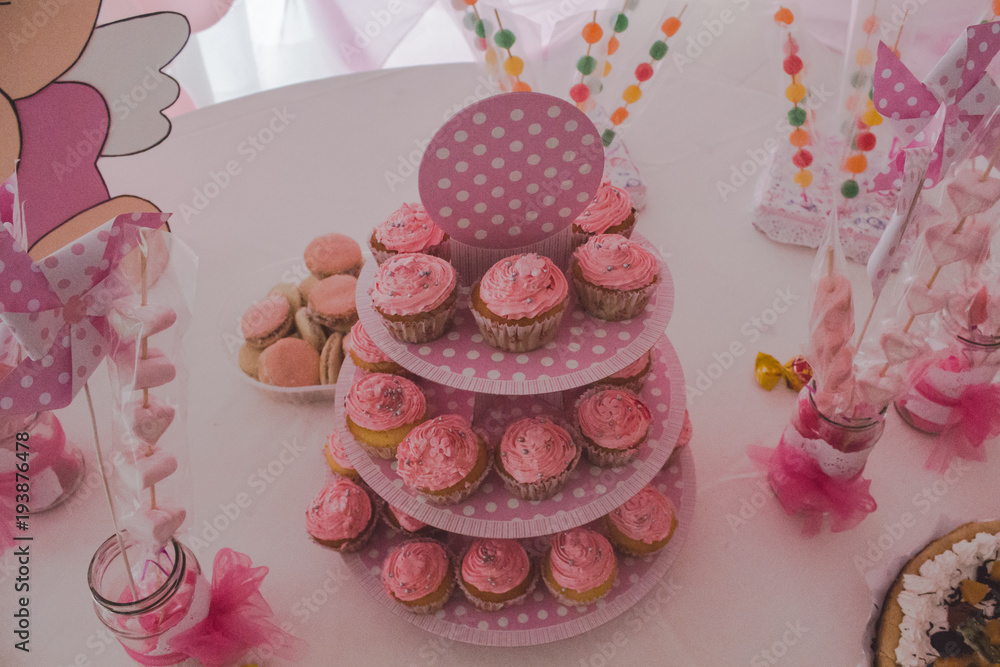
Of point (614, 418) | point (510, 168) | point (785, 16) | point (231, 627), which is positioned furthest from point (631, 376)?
point (785, 16)

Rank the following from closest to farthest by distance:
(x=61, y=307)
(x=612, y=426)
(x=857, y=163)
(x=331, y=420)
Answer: (x=61, y=307) < (x=612, y=426) < (x=331, y=420) < (x=857, y=163)

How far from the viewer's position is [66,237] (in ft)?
4.98

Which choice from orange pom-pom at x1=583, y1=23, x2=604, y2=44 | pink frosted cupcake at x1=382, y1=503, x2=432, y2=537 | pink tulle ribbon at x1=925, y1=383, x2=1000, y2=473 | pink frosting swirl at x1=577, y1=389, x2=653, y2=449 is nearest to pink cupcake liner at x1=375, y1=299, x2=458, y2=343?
pink frosting swirl at x1=577, y1=389, x2=653, y2=449

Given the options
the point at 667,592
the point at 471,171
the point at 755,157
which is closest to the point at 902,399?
the point at 667,592

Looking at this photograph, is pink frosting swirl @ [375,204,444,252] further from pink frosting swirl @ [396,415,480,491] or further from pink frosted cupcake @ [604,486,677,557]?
pink frosted cupcake @ [604,486,677,557]

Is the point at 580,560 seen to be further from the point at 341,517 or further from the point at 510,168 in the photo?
the point at 510,168

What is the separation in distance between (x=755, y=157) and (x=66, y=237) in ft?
7.89

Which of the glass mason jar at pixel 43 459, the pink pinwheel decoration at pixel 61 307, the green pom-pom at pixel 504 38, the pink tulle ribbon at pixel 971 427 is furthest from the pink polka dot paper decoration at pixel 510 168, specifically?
the pink tulle ribbon at pixel 971 427

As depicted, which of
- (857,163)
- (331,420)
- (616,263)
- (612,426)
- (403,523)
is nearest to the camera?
(616,263)

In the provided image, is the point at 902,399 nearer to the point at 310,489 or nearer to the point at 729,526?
the point at 729,526

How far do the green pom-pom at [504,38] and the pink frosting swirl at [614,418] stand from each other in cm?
126

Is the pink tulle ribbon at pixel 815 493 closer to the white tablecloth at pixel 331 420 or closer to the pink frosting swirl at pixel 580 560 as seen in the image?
the white tablecloth at pixel 331 420

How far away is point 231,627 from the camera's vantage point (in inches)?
64.9

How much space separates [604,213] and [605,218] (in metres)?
0.01
